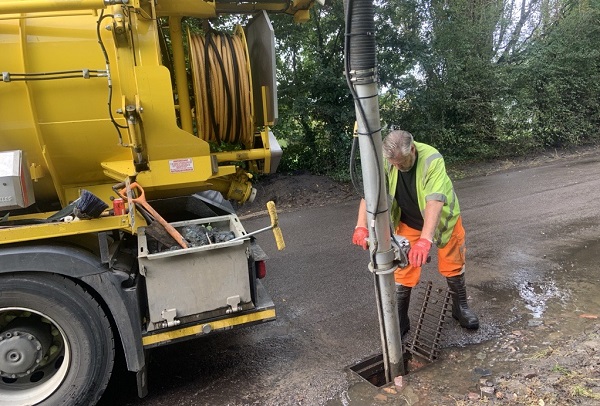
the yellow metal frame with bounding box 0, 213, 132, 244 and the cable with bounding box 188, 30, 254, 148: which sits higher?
the cable with bounding box 188, 30, 254, 148

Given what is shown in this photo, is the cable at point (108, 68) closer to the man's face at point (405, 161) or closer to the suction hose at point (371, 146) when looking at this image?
the suction hose at point (371, 146)

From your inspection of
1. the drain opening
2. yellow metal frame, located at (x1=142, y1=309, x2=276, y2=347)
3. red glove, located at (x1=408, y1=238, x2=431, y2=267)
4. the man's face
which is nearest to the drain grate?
the drain opening

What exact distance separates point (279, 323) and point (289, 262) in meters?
1.47

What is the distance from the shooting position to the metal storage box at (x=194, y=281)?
110 inches

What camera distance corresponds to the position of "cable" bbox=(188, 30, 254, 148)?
3.17 metres

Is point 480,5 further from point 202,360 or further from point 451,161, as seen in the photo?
point 202,360

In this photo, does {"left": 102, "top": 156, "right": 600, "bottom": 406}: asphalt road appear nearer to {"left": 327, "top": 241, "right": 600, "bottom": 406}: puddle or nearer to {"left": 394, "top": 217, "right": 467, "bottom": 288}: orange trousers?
{"left": 327, "top": 241, "right": 600, "bottom": 406}: puddle

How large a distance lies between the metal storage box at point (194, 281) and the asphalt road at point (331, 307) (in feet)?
2.03

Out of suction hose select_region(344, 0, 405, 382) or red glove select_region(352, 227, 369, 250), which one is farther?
red glove select_region(352, 227, 369, 250)

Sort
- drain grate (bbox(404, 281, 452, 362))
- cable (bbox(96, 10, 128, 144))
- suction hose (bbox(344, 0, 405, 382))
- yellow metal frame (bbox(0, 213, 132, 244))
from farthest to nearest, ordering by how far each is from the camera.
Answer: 1. drain grate (bbox(404, 281, 452, 362))
2. cable (bbox(96, 10, 128, 144))
3. yellow metal frame (bbox(0, 213, 132, 244))
4. suction hose (bbox(344, 0, 405, 382))

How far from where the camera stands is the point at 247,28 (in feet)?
12.5

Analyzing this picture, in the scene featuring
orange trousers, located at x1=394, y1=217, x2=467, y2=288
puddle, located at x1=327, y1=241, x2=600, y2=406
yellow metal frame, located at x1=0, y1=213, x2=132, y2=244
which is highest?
yellow metal frame, located at x1=0, y1=213, x2=132, y2=244

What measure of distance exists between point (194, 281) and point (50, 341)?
0.97 m

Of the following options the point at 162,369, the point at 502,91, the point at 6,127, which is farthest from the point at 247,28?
the point at 502,91
